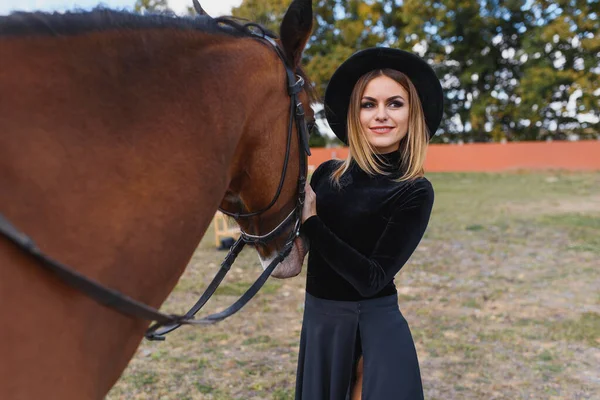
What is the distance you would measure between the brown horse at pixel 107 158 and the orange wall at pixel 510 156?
22.4 m

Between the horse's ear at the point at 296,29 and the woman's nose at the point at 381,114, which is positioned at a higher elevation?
the horse's ear at the point at 296,29

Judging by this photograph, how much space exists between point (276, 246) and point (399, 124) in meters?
0.77

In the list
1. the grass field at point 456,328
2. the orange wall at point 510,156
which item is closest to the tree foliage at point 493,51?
the orange wall at point 510,156

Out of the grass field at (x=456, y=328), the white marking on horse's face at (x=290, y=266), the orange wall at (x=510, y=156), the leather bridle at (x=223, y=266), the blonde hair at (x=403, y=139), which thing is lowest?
the grass field at (x=456, y=328)

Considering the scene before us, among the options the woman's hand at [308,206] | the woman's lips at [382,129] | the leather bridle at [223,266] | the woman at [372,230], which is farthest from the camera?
the woman's lips at [382,129]

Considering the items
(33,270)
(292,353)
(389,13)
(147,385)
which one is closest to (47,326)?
(33,270)

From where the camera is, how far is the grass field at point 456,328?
3.97 m

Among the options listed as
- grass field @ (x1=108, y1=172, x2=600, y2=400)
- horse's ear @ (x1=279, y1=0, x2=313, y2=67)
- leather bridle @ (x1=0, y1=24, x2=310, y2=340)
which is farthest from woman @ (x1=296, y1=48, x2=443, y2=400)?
grass field @ (x1=108, y1=172, x2=600, y2=400)

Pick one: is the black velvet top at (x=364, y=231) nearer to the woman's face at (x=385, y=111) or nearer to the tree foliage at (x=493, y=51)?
the woman's face at (x=385, y=111)

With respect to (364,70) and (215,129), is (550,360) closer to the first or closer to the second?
(364,70)

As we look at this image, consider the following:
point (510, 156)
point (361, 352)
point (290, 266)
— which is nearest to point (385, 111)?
point (290, 266)

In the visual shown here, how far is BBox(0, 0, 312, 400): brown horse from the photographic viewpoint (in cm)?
111

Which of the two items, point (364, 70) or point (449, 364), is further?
point (449, 364)

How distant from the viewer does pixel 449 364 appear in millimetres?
4301
